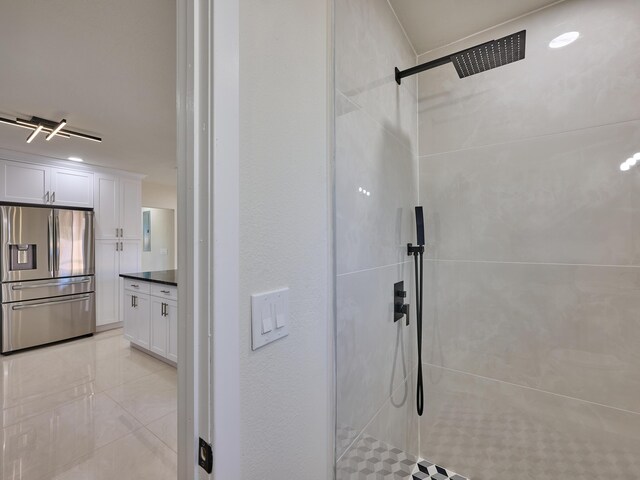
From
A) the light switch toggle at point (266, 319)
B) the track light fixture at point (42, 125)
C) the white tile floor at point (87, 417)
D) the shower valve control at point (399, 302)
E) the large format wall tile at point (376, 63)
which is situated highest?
the track light fixture at point (42, 125)

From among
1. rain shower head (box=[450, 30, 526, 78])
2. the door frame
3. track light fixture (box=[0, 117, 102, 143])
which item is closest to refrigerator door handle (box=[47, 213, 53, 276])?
track light fixture (box=[0, 117, 102, 143])

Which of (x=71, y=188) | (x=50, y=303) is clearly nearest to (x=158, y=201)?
(x=71, y=188)

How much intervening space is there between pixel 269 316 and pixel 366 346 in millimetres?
574

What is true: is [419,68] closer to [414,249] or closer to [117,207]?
[414,249]

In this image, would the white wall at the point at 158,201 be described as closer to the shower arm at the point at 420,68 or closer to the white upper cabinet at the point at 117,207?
the white upper cabinet at the point at 117,207

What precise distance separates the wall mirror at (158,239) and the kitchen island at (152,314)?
2750 mm

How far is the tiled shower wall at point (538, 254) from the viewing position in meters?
1.18

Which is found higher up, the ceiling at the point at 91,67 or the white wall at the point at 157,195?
the ceiling at the point at 91,67

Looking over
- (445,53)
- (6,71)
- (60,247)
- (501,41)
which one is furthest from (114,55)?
(60,247)

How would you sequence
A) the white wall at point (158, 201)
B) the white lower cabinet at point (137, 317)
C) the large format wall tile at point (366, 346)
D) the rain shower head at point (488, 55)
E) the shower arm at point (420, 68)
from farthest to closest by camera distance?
the white wall at point (158, 201) < the white lower cabinet at point (137, 317) < the shower arm at point (420, 68) < the rain shower head at point (488, 55) < the large format wall tile at point (366, 346)

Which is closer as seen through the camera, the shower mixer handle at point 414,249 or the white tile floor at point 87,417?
the shower mixer handle at point 414,249

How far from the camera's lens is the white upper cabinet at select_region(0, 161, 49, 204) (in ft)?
11.1

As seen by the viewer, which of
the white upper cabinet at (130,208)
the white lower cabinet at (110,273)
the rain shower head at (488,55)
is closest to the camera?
the rain shower head at (488,55)

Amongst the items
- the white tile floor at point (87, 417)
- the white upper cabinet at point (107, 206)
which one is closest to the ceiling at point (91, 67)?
the white upper cabinet at point (107, 206)
